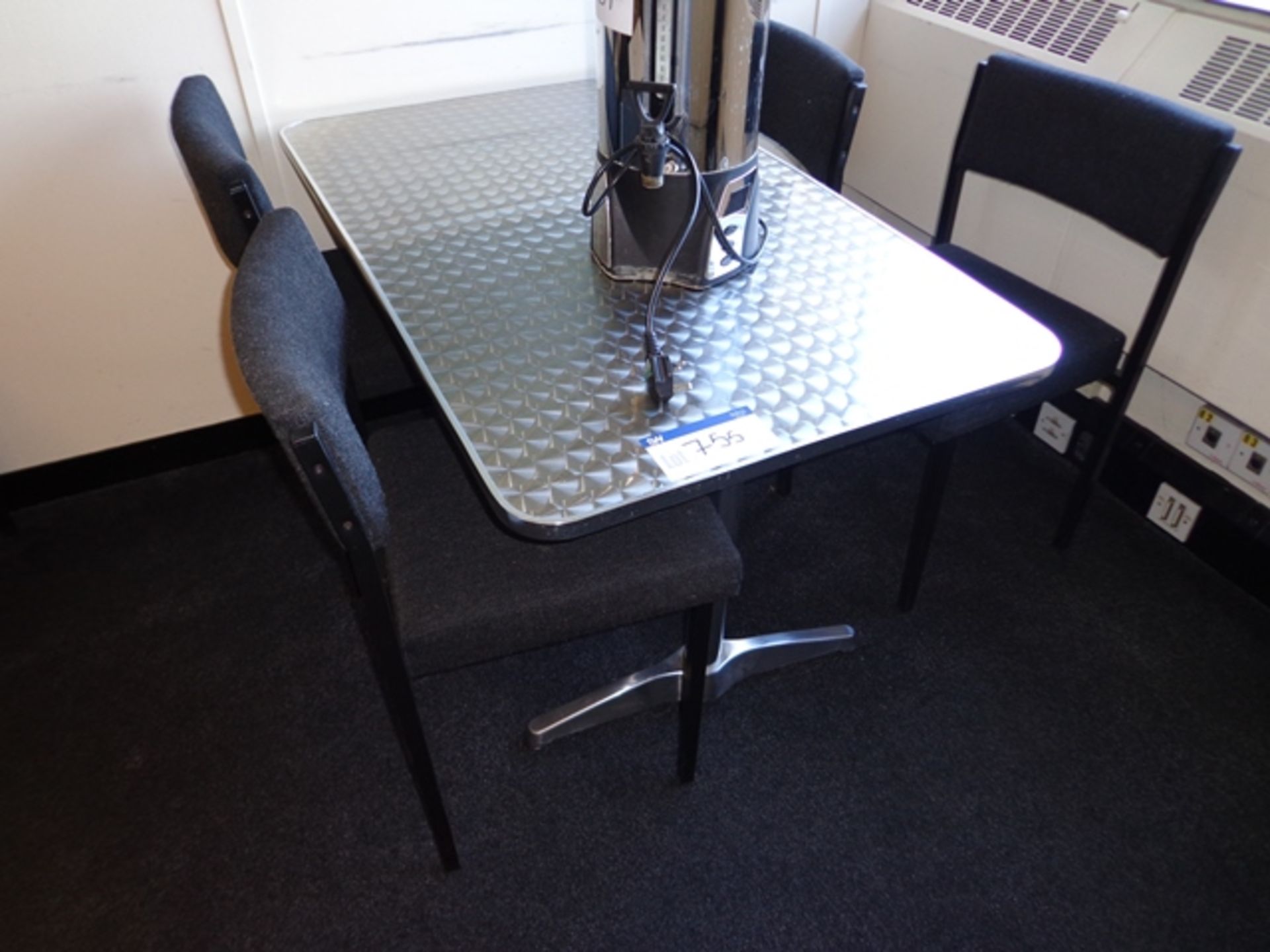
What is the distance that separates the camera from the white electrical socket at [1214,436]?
65.7 inches

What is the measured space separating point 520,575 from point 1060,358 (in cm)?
95

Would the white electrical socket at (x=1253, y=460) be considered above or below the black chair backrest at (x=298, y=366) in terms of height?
below

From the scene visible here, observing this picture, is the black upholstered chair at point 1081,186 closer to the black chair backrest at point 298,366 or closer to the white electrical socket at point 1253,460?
the white electrical socket at point 1253,460

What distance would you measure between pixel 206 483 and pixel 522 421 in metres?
1.30

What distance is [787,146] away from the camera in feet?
5.68

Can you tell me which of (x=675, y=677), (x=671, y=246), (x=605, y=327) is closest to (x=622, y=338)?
(x=605, y=327)

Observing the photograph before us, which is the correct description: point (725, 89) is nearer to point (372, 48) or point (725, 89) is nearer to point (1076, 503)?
point (372, 48)

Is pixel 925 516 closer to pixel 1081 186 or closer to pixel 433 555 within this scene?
pixel 1081 186

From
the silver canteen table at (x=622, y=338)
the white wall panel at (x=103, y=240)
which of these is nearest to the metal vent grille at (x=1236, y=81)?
the silver canteen table at (x=622, y=338)

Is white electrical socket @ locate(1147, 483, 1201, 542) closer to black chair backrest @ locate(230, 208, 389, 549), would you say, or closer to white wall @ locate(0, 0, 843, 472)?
white wall @ locate(0, 0, 843, 472)

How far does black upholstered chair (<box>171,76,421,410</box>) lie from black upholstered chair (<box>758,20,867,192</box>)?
29.2 inches

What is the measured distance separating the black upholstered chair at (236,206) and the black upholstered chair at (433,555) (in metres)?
0.07

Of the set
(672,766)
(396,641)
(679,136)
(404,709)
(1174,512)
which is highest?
(679,136)

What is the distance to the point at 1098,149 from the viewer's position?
5.00 feet
